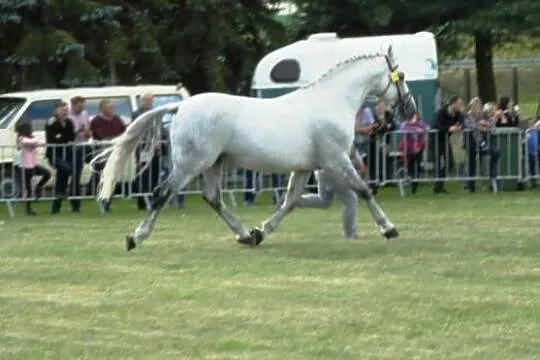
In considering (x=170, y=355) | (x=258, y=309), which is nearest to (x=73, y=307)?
(x=258, y=309)

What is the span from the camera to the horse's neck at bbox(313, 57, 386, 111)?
56.0 feet

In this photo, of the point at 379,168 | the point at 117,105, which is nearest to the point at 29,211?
the point at 117,105

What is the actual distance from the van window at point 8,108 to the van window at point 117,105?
3.58ft

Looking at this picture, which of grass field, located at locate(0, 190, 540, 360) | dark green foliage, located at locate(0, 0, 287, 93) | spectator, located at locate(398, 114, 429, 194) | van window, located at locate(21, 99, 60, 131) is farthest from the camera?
dark green foliage, located at locate(0, 0, 287, 93)

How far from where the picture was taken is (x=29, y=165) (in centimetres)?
2323

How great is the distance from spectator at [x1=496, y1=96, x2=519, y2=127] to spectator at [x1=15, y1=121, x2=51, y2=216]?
27.4 ft

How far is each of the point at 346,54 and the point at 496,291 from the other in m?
15.9

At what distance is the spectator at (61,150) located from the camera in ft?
76.7

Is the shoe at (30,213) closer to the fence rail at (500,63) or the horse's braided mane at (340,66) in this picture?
the horse's braided mane at (340,66)

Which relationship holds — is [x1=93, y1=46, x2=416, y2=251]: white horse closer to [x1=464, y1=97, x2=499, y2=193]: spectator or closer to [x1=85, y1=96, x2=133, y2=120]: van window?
[x1=464, y1=97, x2=499, y2=193]: spectator

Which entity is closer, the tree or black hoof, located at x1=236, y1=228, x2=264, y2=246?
black hoof, located at x1=236, y1=228, x2=264, y2=246

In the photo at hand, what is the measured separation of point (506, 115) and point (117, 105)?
666 centimetres

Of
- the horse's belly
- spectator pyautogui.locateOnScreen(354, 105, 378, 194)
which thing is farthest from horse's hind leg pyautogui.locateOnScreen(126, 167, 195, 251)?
spectator pyautogui.locateOnScreen(354, 105, 378, 194)

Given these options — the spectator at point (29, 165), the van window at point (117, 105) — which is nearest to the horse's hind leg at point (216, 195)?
the spectator at point (29, 165)
